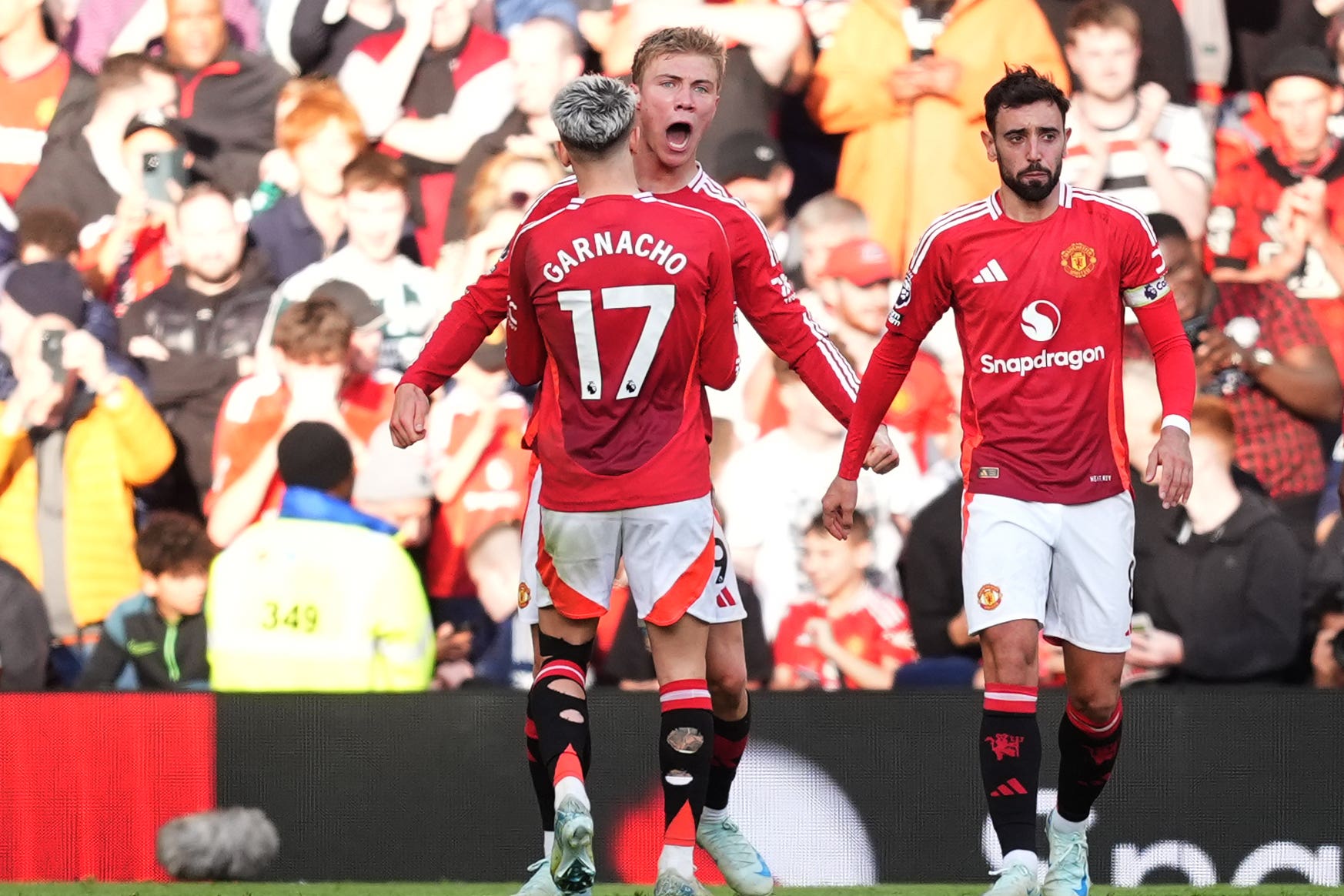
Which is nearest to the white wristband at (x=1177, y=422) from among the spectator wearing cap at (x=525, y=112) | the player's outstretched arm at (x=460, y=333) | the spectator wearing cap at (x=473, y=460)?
the player's outstretched arm at (x=460, y=333)

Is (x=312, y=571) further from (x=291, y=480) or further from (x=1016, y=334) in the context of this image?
(x=1016, y=334)

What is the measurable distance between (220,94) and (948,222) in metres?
3.56

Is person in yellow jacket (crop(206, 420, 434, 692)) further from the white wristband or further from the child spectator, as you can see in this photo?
the white wristband

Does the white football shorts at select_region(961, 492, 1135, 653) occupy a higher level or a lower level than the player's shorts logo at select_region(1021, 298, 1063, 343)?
lower

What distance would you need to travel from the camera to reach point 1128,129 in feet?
22.9

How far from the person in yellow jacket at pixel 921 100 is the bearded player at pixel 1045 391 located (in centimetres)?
228

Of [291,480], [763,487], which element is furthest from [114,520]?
[763,487]

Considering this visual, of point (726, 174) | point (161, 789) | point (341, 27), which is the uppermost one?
point (341, 27)

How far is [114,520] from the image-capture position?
7156 mm

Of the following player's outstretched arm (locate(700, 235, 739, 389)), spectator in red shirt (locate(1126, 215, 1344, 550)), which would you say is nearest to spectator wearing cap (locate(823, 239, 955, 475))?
spectator in red shirt (locate(1126, 215, 1344, 550))

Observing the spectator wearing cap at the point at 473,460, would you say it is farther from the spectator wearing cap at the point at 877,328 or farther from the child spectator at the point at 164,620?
the spectator wearing cap at the point at 877,328

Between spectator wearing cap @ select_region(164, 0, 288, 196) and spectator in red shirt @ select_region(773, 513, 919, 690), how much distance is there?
8.46 ft

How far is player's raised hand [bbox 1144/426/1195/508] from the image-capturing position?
4.40m

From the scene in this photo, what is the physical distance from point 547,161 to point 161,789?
2.68 m
